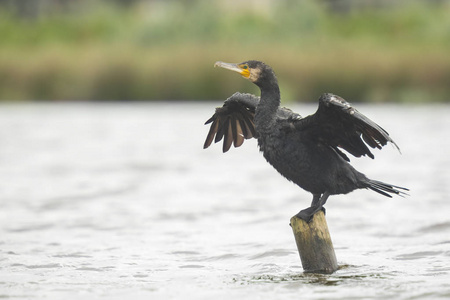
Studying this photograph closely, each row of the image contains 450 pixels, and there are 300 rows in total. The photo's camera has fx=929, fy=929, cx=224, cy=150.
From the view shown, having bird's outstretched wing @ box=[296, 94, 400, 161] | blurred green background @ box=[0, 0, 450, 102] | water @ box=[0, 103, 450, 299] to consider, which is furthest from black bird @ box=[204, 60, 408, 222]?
blurred green background @ box=[0, 0, 450, 102]

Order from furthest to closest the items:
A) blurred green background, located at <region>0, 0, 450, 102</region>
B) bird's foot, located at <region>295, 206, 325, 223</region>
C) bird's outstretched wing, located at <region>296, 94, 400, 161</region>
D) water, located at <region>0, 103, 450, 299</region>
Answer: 1. blurred green background, located at <region>0, 0, 450, 102</region>
2. water, located at <region>0, 103, 450, 299</region>
3. bird's foot, located at <region>295, 206, 325, 223</region>
4. bird's outstretched wing, located at <region>296, 94, 400, 161</region>

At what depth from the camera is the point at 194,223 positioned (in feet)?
28.9

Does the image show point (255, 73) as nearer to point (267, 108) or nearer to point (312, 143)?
point (267, 108)

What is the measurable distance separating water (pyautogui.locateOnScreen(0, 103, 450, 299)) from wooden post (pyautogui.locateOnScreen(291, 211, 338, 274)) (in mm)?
96

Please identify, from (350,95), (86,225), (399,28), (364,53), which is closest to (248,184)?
(86,225)

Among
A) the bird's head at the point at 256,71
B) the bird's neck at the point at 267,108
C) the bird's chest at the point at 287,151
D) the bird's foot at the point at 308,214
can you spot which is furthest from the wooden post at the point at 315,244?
the bird's head at the point at 256,71

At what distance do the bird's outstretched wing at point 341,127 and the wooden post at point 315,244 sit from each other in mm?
485

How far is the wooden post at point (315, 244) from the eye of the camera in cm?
595

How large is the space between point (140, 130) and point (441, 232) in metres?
10.7

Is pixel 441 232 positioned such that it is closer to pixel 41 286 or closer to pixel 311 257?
pixel 311 257

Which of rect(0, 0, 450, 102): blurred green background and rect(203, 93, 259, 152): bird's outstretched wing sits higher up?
rect(0, 0, 450, 102): blurred green background

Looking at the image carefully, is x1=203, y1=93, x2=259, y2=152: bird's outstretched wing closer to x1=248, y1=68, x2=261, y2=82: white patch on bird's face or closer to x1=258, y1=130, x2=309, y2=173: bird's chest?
x1=248, y1=68, x2=261, y2=82: white patch on bird's face

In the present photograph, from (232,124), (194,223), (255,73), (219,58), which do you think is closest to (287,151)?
(255,73)

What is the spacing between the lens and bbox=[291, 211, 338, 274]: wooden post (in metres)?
5.95
